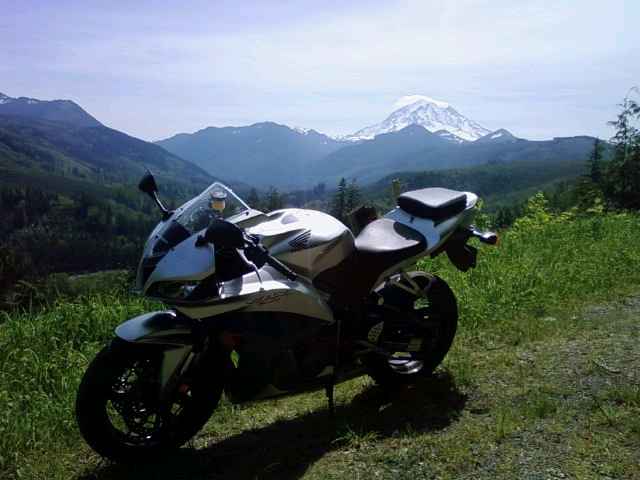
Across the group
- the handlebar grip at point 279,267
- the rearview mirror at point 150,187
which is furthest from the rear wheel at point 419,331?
the rearview mirror at point 150,187

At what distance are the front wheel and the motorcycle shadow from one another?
0.15 meters

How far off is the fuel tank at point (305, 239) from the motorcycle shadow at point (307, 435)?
3.66ft

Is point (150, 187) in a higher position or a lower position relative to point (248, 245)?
higher

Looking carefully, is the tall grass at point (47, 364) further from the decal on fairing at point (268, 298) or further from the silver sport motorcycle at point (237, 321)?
the decal on fairing at point (268, 298)

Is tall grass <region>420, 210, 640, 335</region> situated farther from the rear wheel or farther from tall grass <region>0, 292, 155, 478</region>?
tall grass <region>0, 292, 155, 478</region>

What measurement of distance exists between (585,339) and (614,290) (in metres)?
1.95

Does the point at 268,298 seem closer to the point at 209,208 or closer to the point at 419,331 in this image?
the point at 209,208

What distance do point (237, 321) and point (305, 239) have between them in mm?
698

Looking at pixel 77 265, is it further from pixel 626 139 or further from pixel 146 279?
pixel 146 279

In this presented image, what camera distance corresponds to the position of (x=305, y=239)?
3826 millimetres

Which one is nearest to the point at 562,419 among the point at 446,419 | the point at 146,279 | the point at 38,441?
the point at 446,419

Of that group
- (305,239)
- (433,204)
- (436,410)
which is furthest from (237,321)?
(433,204)

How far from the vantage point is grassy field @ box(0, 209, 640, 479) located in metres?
3.38

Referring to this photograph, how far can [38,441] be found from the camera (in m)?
3.90
